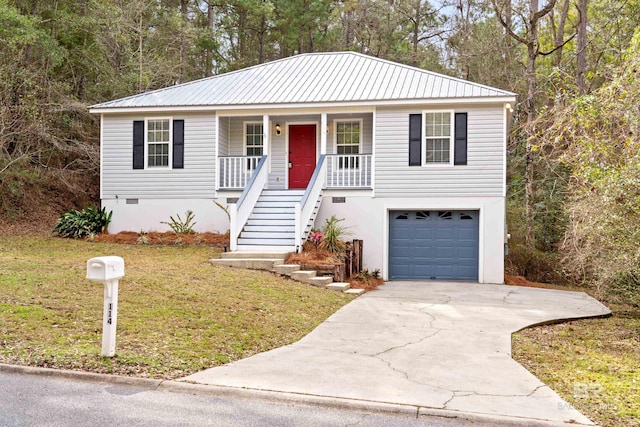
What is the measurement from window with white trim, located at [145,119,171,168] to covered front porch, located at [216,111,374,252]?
5.25 ft

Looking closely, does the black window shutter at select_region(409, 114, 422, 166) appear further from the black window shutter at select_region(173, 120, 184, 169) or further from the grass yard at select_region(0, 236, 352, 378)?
the black window shutter at select_region(173, 120, 184, 169)

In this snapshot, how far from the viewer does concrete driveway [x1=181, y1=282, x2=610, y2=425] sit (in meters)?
4.74

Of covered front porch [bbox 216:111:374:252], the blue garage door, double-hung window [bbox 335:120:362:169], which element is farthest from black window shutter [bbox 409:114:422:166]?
double-hung window [bbox 335:120:362:169]

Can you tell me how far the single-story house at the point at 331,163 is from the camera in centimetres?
1469

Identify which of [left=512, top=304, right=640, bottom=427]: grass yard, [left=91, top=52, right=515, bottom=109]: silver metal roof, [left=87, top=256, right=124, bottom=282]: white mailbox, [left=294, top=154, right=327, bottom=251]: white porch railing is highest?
[left=91, top=52, right=515, bottom=109]: silver metal roof

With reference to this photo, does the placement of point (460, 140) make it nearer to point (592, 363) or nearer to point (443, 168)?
point (443, 168)

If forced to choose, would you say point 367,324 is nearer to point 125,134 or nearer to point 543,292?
point 543,292

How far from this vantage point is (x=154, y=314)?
7.42 metres

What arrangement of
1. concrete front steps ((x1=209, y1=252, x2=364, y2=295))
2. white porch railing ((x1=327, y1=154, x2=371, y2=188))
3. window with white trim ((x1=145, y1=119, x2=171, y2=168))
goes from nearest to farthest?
1. concrete front steps ((x1=209, y1=252, x2=364, y2=295))
2. white porch railing ((x1=327, y1=154, x2=371, y2=188))
3. window with white trim ((x1=145, y1=119, x2=171, y2=168))

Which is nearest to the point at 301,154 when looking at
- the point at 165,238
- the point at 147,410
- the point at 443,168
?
the point at 443,168

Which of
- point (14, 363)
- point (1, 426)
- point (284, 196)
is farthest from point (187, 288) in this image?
Result: point (284, 196)

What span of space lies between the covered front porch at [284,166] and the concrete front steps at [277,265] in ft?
2.00

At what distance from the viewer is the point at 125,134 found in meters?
16.5

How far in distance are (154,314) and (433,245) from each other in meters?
9.28
